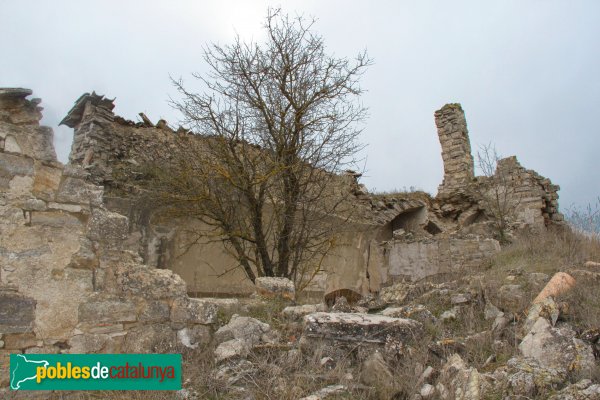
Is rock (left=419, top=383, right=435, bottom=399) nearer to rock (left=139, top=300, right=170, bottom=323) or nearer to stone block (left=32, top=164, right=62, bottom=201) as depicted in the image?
rock (left=139, top=300, right=170, bottom=323)

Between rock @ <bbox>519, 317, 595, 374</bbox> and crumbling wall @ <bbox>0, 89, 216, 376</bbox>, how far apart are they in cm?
270

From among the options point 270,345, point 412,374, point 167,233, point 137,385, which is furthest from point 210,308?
point 167,233

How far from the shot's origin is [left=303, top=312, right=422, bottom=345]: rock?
12.8 feet

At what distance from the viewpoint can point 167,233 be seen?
8.65m

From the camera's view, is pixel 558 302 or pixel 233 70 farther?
pixel 233 70

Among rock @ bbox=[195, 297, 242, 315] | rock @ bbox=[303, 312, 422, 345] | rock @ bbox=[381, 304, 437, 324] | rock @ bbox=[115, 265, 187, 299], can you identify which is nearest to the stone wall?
rock @ bbox=[195, 297, 242, 315]

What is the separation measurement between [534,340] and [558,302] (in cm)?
84

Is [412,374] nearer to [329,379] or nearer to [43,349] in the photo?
[329,379]

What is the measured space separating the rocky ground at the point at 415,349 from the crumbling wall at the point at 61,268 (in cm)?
42

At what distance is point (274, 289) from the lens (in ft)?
17.4

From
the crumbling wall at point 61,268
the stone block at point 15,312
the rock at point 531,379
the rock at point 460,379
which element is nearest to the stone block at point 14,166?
the crumbling wall at point 61,268

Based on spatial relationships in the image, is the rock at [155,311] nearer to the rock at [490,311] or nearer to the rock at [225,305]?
the rock at [225,305]

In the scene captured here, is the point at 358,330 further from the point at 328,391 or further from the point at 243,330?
the point at 243,330

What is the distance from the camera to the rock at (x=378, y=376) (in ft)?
10.6
